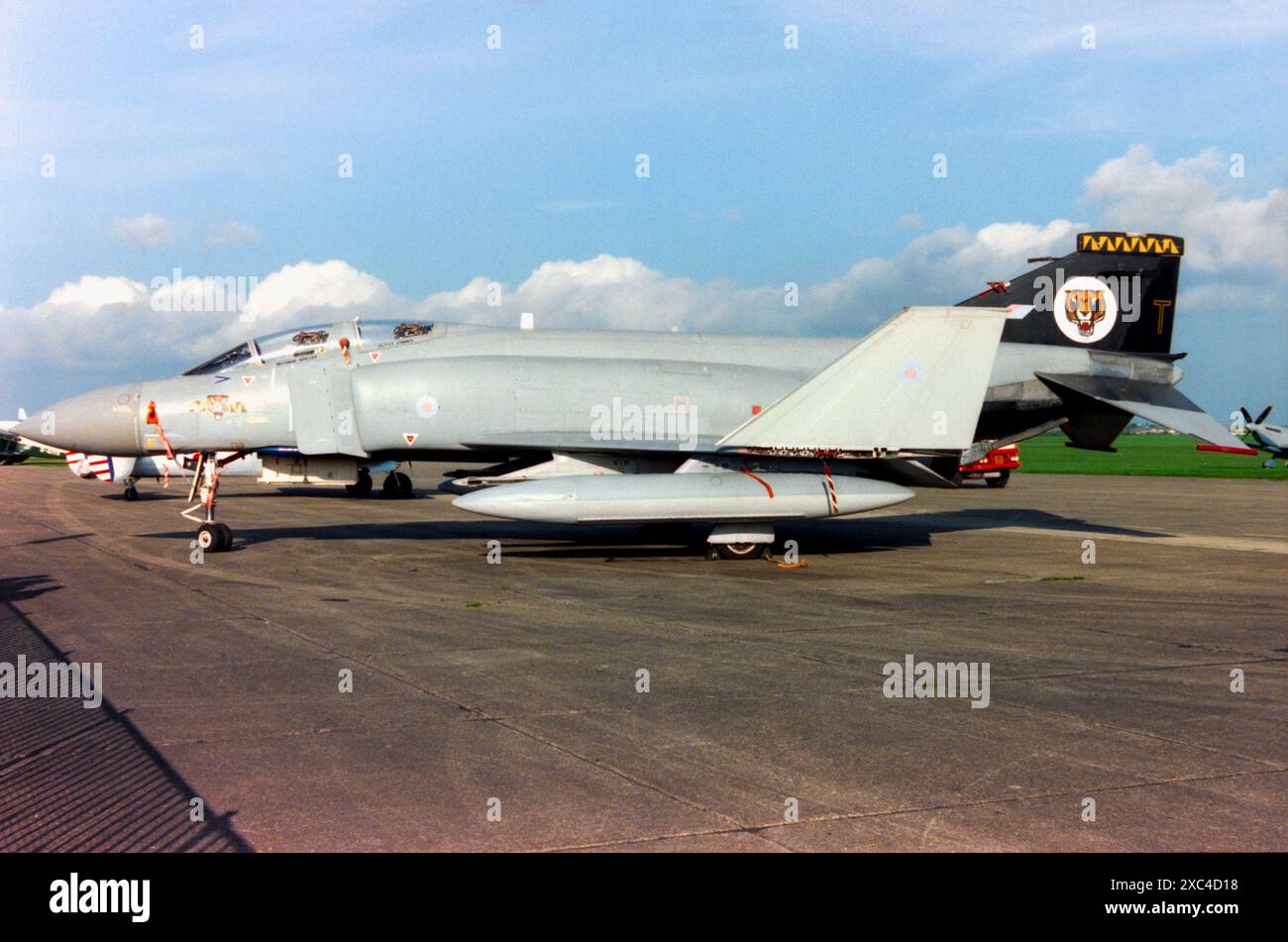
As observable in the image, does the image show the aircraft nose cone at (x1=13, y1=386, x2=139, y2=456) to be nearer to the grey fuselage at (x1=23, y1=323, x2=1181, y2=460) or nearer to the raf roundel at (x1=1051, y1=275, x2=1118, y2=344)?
the grey fuselage at (x1=23, y1=323, x2=1181, y2=460)

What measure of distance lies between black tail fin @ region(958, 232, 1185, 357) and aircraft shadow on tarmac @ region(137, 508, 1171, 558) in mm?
3929

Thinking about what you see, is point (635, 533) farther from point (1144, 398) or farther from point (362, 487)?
point (362, 487)

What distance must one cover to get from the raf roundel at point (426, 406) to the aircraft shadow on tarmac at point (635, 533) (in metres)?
2.60

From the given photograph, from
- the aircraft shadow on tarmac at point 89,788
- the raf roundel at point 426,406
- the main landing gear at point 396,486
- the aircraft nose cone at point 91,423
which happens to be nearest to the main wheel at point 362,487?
the main landing gear at point 396,486

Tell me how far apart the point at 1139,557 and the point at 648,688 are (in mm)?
11522

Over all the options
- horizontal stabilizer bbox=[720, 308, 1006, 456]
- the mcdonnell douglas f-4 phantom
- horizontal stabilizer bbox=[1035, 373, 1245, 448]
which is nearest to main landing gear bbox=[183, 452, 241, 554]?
the mcdonnell douglas f-4 phantom

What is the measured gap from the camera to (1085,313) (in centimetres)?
1827

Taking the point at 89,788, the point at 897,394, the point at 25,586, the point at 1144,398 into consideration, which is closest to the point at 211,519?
the point at 25,586

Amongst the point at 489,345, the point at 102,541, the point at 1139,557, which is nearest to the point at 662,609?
the point at 489,345

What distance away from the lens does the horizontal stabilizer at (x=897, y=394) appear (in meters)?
15.2

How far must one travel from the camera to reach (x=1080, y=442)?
712 inches

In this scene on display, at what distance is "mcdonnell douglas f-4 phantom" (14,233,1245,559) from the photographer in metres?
15.0

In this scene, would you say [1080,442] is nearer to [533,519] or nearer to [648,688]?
[533,519]

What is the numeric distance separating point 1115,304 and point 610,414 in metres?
8.97
